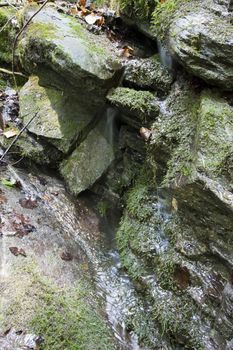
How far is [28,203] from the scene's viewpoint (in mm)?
4645

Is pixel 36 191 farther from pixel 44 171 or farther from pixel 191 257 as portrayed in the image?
pixel 191 257

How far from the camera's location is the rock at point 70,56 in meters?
4.10

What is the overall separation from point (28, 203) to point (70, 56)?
5.82 feet

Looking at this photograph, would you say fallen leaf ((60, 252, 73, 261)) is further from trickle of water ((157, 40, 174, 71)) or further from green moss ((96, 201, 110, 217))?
trickle of water ((157, 40, 174, 71))

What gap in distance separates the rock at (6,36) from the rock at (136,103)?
258cm

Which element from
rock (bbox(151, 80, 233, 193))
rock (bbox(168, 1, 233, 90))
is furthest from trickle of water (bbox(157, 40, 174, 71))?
rock (bbox(168, 1, 233, 90))

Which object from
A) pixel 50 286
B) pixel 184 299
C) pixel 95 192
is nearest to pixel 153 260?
pixel 184 299

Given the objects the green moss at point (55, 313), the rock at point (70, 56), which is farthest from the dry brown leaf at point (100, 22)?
the green moss at point (55, 313)

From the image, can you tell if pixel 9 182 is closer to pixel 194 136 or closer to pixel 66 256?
pixel 66 256

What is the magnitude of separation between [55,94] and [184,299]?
10.3 ft

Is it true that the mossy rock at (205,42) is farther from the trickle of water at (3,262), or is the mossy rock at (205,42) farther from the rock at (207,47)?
the trickle of water at (3,262)

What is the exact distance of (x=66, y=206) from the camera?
4.84 meters

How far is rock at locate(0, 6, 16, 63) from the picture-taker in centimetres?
599

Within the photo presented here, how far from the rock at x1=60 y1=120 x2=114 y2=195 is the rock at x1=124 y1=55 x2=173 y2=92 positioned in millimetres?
810
